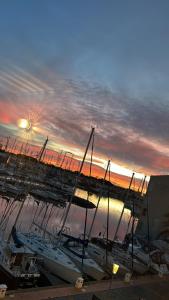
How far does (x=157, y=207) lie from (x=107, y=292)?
24.6 m

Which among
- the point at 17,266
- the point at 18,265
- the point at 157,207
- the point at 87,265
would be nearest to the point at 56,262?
the point at 87,265

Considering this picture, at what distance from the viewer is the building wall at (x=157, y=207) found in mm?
33125

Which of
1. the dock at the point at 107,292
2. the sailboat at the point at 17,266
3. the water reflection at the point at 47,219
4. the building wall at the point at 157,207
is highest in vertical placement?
the building wall at the point at 157,207

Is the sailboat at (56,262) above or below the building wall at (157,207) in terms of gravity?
below

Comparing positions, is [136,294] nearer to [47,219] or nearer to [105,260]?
[105,260]

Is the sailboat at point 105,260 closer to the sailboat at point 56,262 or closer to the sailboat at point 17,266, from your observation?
the sailboat at point 56,262

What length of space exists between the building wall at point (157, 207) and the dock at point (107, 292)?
18952 millimetres

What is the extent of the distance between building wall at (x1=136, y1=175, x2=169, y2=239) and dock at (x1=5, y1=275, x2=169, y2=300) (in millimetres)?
18952

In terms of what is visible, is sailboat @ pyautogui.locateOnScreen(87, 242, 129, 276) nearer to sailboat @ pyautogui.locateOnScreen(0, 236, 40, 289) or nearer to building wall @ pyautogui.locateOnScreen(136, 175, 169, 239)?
sailboat @ pyautogui.locateOnScreen(0, 236, 40, 289)

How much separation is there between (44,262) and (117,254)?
745cm

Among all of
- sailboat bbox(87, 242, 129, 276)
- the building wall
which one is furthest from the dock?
the building wall

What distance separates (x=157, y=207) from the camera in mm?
34719

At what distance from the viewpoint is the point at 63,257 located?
60.7ft

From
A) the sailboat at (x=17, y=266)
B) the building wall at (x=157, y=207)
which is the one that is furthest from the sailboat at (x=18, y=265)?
the building wall at (x=157, y=207)
